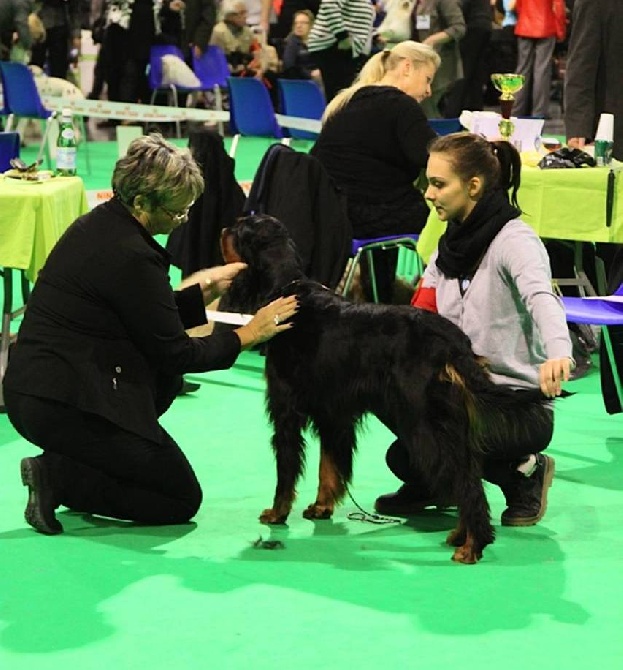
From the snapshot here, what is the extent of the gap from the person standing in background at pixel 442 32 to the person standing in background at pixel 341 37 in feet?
2.66

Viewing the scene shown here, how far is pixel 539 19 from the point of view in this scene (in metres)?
12.2

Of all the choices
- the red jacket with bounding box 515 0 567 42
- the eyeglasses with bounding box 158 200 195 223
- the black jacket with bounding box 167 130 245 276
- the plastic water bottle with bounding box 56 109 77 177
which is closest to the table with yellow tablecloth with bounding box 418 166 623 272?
the black jacket with bounding box 167 130 245 276

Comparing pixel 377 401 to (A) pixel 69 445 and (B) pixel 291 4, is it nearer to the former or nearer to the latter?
(A) pixel 69 445

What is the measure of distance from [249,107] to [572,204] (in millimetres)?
5115

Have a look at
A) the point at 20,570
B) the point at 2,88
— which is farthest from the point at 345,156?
the point at 2,88

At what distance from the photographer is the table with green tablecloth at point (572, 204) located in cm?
496

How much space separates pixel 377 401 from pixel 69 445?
2.67ft

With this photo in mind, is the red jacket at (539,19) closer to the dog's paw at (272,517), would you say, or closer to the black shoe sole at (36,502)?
the dog's paw at (272,517)

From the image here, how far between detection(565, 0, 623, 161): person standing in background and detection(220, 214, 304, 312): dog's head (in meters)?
2.52

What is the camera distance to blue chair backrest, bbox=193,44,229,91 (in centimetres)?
1321

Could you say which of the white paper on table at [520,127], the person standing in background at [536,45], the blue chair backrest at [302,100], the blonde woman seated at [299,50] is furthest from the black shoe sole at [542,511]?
the blonde woman seated at [299,50]

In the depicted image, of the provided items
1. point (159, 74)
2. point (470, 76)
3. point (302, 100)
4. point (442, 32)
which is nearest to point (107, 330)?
point (302, 100)

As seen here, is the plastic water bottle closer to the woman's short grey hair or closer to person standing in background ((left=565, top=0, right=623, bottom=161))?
the woman's short grey hair

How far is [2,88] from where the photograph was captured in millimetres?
10188
